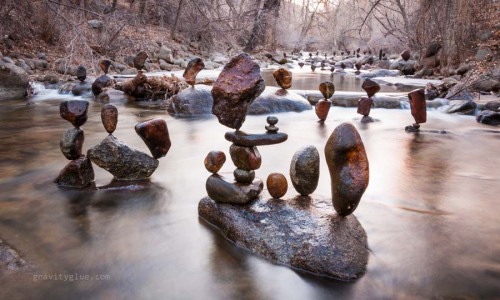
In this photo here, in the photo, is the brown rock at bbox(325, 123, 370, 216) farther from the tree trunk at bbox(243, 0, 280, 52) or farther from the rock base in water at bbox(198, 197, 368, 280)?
the tree trunk at bbox(243, 0, 280, 52)

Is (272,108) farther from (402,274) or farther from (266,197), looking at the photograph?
(402,274)

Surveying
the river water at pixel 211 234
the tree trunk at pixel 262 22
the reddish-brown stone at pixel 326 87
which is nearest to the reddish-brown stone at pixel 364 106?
the reddish-brown stone at pixel 326 87

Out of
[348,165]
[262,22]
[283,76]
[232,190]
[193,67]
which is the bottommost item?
[232,190]

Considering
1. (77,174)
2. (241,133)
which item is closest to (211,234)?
(241,133)

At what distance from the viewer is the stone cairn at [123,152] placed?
3.01 meters

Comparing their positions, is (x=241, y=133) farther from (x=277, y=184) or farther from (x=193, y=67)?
(x=193, y=67)

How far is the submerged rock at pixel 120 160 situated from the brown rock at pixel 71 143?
12cm

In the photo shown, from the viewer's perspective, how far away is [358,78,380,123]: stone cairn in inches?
227

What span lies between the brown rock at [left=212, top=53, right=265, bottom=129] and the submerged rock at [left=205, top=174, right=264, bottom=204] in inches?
13.7

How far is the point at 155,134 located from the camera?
10.2 feet

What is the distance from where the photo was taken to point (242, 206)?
7.45ft

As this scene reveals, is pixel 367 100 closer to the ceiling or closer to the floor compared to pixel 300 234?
closer to the ceiling

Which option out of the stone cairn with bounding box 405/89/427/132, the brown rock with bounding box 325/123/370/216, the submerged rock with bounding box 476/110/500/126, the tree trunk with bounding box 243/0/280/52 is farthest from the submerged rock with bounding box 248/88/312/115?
the tree trunk with bounding box 243/0/280/52

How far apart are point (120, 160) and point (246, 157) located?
1205 mm
